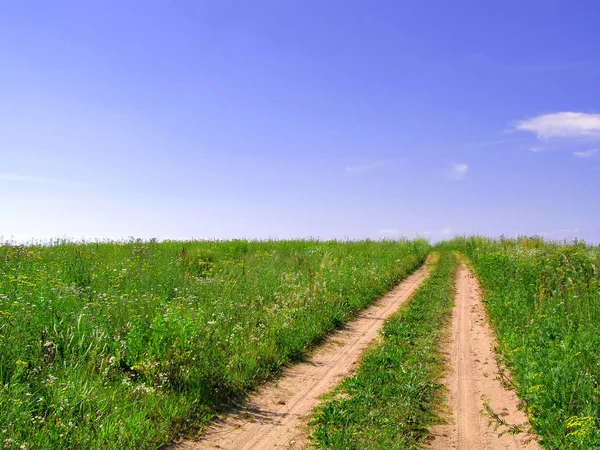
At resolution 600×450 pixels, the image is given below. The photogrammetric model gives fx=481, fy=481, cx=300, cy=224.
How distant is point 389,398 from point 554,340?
370cm

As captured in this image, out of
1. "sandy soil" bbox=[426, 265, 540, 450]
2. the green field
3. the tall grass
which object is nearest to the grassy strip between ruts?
the green field

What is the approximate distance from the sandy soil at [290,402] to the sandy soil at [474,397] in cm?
152

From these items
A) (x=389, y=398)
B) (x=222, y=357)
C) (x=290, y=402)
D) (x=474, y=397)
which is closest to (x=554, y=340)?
(x=474, y=397)

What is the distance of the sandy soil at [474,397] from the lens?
532cm

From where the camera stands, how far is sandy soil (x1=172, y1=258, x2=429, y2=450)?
16.9 ft

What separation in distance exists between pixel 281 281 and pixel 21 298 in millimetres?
6863

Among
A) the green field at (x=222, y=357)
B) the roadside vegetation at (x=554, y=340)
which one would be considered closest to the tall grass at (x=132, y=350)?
the green field at (x=222, y=357)

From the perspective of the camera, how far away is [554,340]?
802 centimetres

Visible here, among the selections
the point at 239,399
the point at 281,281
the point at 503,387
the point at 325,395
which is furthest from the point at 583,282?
the point at 239,399

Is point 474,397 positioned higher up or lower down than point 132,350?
lower down

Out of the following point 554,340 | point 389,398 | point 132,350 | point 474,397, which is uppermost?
point 132,350

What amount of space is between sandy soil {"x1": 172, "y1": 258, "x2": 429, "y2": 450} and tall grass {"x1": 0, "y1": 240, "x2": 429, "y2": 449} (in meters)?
0.30

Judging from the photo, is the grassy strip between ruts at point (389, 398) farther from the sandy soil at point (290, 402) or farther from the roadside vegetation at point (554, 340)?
the roadside vegetation at point (554, 340)

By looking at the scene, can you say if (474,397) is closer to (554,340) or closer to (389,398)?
(389,398)
